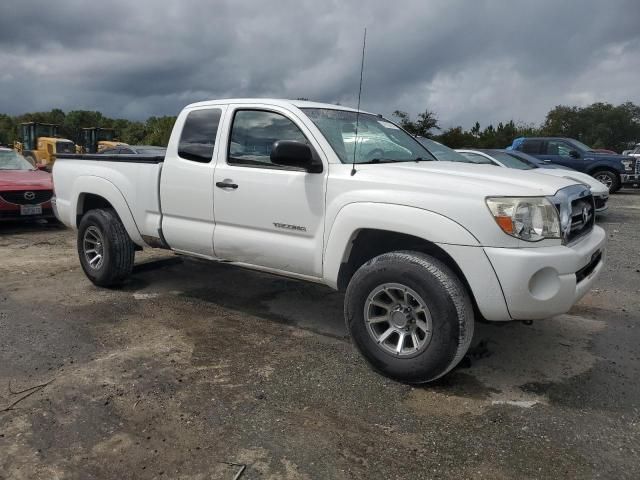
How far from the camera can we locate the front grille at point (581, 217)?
351 centimetres

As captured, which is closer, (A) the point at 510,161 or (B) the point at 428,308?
(B) the point at 428,308

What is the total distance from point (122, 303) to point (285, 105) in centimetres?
247

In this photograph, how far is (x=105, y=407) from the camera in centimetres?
317

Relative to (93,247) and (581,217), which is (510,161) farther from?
(93,247)

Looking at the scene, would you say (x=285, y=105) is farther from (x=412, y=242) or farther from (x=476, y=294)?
(x=476, y=294)

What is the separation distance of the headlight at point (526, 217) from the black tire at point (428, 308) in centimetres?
45

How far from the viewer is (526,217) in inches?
126

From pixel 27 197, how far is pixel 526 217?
841 cm

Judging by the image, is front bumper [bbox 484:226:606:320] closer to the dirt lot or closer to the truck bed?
the dirt lot

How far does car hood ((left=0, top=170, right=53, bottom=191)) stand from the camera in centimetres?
909

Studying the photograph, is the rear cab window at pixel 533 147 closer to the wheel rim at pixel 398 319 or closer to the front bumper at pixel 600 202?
the front bumper at pixel 600 202

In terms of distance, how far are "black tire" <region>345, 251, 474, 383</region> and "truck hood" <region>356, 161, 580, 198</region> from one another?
0.47 meters

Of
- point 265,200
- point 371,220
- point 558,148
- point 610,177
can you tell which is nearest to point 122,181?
point 265,200

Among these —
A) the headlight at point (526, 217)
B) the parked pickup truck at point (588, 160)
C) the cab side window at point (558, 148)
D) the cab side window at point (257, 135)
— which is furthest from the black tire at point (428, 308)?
the cab side window at point (558, 148)
